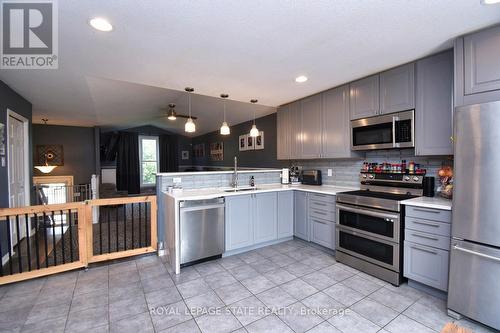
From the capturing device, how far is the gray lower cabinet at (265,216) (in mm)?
3436

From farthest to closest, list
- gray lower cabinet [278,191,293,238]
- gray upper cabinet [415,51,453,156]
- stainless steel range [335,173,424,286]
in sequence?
1. gray lower cabinet [278,191,293,238]
2. stainless steel range [335,173,424,286]
3. gray upper cabinet [415,51,453,156]

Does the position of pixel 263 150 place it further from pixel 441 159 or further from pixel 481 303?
pixel 481 303

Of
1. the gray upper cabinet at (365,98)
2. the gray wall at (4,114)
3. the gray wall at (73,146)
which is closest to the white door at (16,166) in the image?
the gray wall at (4,114)

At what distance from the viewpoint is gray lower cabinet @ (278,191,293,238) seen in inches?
145

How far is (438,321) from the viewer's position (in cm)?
192

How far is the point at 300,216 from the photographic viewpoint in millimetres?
3709

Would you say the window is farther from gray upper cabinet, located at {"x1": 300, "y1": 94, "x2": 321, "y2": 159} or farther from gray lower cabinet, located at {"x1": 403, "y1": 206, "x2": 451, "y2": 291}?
gray lower cabinet, located at {"x1": 403, "y1": 206, "x2": 451, "y2": 291}

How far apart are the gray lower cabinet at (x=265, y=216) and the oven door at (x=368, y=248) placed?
0.95m

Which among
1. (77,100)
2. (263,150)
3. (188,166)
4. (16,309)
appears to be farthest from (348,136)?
(188,166)

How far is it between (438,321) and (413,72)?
7.95 feet

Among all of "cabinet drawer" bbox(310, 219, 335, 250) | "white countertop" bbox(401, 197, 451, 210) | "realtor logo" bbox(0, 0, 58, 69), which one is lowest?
"cabinet drawer" bbox(310, 219, 335, 250)

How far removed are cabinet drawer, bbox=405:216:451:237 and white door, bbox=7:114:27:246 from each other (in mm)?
5262

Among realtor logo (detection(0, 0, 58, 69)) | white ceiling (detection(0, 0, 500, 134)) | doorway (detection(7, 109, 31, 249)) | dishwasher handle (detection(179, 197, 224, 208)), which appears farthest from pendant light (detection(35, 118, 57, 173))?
dishwasher handle (detection(179, 197, 224, 208))

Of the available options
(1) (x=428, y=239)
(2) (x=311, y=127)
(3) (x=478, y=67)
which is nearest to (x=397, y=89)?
(3) (x=478, y=67)
